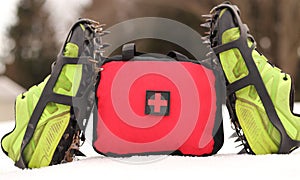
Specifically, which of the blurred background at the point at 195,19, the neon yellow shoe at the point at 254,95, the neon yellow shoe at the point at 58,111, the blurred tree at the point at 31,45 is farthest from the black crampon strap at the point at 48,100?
the blurred tree at the point at 31,45

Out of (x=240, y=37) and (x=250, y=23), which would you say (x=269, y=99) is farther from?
(x=250, y=23)

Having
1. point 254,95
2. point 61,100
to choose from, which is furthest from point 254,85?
point 61,100

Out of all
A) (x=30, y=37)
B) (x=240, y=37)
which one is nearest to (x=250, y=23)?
(x=30, y=37)

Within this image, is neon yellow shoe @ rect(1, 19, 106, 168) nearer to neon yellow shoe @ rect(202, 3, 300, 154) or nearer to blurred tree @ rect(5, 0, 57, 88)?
neon yellow shoe @ rect(202, 3, 300, 154)

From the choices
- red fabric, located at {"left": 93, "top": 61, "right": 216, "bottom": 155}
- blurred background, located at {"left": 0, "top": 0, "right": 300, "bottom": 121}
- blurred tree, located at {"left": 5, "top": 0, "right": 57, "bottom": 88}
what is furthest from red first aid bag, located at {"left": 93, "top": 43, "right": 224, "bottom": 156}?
blurred tree, located at {"left": 5, "top": 0, "right": 57, "bottom": 88}

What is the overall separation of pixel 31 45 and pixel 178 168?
40.6ft

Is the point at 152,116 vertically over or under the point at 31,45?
over

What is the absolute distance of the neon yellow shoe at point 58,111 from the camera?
0.88 meters

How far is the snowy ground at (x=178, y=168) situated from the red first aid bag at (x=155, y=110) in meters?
0.03

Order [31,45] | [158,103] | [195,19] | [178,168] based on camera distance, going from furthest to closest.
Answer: [31,45] → [195,19] → [158,103] → [178,168]

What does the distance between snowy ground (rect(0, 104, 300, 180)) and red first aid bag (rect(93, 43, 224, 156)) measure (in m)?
0.03

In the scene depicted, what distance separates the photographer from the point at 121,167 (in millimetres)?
800

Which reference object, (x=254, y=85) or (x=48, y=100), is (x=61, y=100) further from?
(x=254, y=85)

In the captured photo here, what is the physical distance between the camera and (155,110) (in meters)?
0.88
